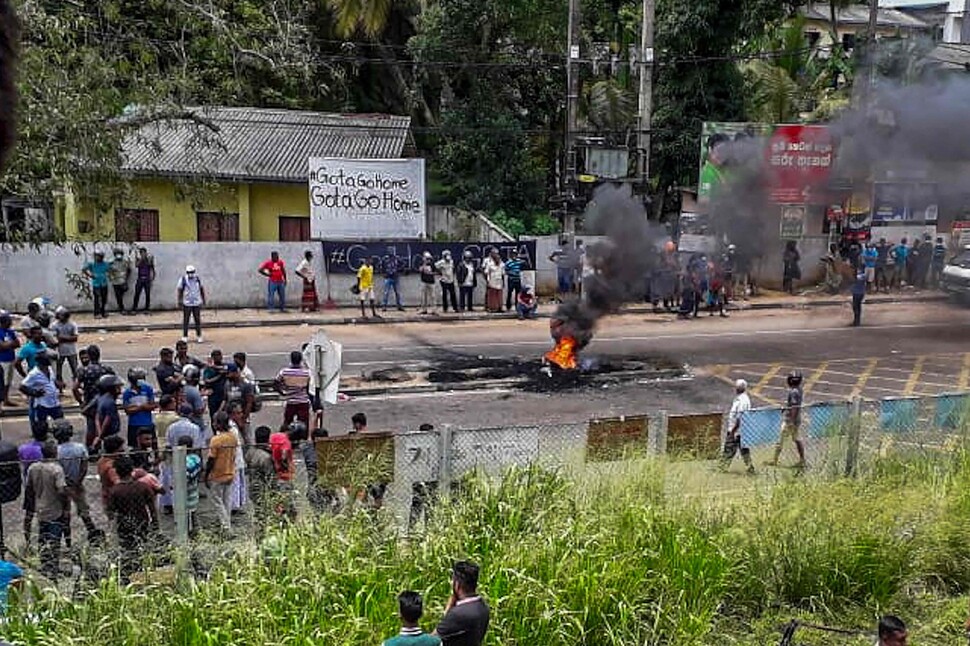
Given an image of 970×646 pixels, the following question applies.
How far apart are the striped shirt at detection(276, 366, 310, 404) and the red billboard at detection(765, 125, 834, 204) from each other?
51.6 feet

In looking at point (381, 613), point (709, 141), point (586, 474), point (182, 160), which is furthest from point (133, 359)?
point (709, 141)

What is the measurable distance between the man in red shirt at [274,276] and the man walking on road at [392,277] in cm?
226

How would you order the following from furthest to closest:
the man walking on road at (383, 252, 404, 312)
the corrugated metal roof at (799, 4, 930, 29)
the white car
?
the corrugated metal roof at (799, 4, 930, 29)
the white car
the man walking on road at (383, 252, 404, 312)

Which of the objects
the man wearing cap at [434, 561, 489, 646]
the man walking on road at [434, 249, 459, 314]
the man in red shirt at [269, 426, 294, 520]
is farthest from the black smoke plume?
the man wearing cap at [434, 561, 489, 646]

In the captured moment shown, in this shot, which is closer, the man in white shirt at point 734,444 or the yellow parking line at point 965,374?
the man in white shirt at point 734,444

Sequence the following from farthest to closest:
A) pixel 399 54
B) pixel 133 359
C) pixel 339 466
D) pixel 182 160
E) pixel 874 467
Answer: pixel 399 54 < pixel 182 160 < pixel 133 359 < pixel 874 467 < pixel 339 466

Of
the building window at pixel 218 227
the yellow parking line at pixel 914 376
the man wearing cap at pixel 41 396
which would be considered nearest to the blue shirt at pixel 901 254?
the yellow parking line at pixel 914 376

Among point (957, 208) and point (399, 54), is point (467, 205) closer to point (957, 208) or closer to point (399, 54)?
point (399, 54)

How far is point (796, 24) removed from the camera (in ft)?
101

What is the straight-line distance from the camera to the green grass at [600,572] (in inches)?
259

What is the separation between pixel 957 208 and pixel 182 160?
1973 cm

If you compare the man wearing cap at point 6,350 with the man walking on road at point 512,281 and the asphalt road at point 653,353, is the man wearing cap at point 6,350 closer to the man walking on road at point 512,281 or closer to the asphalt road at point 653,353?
the asphalt road at point 653,353

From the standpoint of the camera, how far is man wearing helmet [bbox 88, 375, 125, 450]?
35.8 ft

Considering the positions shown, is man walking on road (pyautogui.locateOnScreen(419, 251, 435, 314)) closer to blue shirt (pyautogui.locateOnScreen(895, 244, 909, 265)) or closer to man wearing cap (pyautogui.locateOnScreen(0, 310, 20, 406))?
man wearing cap (pyautogui.locateOnScreen(0, 310, 20, 406))
